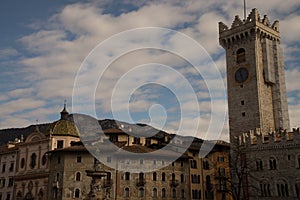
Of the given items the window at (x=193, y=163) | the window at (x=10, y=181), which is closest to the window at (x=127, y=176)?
the window at (x=193, y=163)

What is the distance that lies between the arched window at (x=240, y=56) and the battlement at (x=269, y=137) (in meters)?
11.3

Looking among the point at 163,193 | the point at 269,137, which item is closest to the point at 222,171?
the point at 163,193

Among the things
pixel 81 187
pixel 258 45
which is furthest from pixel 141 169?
pixel 258 45

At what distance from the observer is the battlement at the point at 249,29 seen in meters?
57.9

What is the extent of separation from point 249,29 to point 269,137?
17201 mm

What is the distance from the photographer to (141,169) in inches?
2048

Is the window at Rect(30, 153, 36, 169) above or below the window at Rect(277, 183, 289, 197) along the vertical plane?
above

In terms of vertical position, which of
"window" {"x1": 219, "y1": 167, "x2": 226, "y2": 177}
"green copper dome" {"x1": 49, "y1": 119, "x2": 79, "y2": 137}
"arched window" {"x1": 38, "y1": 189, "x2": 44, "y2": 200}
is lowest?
"arched window" {"x1": 38, "y1": 189, "x2": 44, "y2": 200}

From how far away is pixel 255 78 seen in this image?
5612cm

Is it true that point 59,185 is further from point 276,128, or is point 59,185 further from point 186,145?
point 276,128

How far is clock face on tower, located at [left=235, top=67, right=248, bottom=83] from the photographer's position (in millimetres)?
57594

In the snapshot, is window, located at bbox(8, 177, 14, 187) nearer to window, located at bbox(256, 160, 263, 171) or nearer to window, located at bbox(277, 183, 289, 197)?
window, located at bbox(256, 160, 263, 171)

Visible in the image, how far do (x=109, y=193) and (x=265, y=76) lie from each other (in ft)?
91.7

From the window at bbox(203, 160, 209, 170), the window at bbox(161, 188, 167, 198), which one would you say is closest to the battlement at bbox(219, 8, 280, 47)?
the window at bbox(203, 160, 209, 170)
